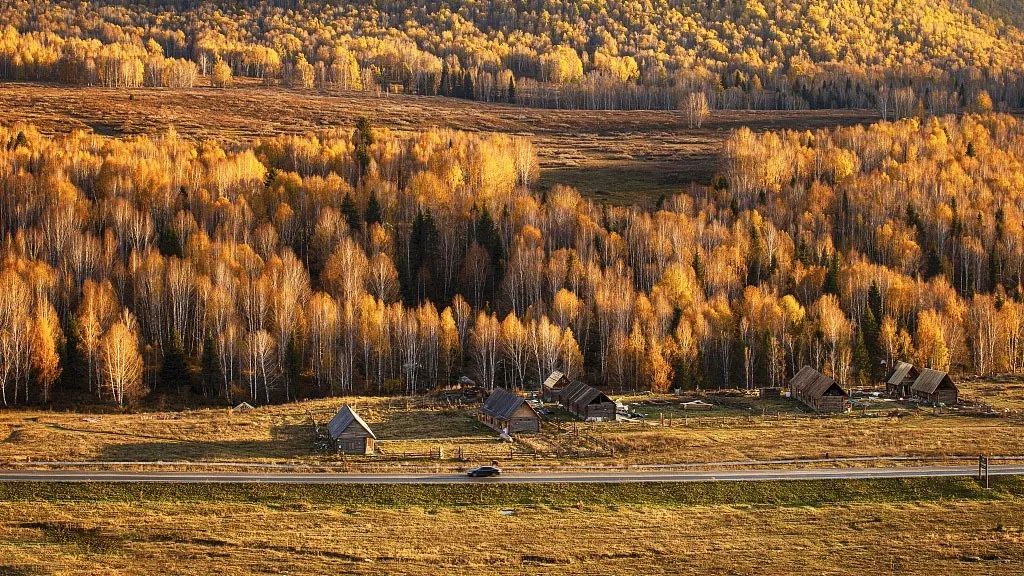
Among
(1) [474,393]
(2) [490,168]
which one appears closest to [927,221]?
(2) [490,168]

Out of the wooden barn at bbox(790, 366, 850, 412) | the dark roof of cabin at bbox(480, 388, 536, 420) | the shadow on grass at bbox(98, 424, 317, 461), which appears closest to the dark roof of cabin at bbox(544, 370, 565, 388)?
the dark roof of cabin at bbox(480, 388, 536, 420)

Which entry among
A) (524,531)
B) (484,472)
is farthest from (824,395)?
(524,531)

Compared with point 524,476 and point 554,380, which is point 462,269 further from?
point 524,476

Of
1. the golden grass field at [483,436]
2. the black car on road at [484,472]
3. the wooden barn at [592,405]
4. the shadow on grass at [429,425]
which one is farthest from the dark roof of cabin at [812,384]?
Answer: the black car on road at [484,472]

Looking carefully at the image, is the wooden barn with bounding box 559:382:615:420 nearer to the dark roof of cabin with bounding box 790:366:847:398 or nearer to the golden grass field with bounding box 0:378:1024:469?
the golden grass field with bounding box 0:378:1024:469

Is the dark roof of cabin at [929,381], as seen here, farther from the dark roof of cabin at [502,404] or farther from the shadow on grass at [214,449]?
the shadow on grass at [214,449]

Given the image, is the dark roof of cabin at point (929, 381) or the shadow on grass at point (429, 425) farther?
the dark roof of cabin at point (929, 381)

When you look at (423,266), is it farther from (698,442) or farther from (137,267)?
(698,442)
